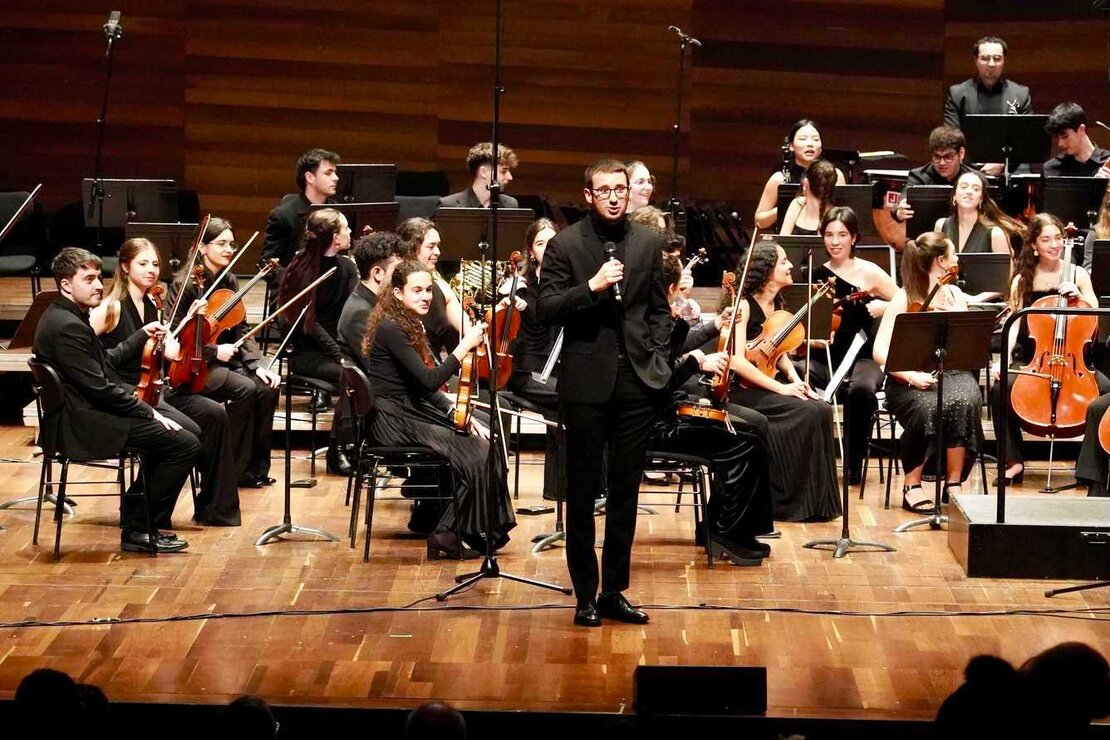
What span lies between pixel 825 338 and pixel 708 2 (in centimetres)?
418

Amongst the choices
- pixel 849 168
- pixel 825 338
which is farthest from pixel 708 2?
pixel 825 338

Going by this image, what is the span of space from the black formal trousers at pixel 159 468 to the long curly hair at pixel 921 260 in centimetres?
306

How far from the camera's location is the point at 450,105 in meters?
10.4

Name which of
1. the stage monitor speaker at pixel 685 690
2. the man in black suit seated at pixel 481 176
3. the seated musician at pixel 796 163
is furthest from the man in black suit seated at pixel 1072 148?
the stage monitor speaker at pixel 685 690

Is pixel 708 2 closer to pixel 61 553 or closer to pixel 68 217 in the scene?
pixel 68 217

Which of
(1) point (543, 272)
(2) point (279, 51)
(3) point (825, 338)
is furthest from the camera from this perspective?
(2) point (279, 51)

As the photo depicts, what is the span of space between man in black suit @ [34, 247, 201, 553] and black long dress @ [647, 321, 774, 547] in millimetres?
1843

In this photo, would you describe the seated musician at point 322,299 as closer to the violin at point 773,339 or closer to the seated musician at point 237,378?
the seated musician at point 237,378

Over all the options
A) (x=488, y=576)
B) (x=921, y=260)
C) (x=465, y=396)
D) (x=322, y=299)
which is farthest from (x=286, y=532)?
(x=921, y=260)

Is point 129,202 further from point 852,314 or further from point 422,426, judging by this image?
point 852,314

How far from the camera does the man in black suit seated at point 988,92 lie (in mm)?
8680

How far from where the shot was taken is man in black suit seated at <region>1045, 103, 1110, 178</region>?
8250 millimetres

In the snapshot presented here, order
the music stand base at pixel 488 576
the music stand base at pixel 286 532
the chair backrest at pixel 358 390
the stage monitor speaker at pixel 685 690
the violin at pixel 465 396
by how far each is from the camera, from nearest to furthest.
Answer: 1. the stage monitor speaker at pixel 685 690
2. the music stand base at pixel 488 576
3. the chair backrest at pixel 358 390
4. the violin at pixel 465 396
5. the music stand base at pixel 286 532

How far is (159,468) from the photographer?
600cm
